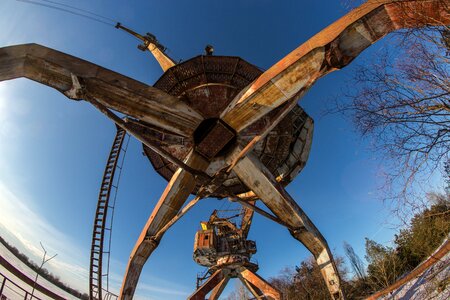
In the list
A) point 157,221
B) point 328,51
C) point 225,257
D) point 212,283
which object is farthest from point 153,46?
point 212,283

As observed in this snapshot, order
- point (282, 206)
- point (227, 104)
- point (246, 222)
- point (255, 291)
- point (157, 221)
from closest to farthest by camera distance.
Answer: point (227, 104)
point (282, 206)
point (157, 221)
point (255, 291)
point (246, 222)

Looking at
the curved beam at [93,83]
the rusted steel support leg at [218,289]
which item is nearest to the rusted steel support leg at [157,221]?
the curved beam at [93,83]

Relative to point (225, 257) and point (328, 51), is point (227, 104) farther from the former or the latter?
point (225, 257)

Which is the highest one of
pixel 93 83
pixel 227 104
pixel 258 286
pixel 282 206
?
pixel 227 104

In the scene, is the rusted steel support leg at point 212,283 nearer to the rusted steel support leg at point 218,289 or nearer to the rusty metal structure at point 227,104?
the rusted steel support leg at point 218,289

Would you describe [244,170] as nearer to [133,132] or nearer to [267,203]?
[267,203]

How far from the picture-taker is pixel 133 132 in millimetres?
6504

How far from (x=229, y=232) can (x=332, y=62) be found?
17.1 meters

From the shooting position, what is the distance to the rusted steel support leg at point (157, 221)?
9117 mm

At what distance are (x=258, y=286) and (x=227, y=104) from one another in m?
14.5

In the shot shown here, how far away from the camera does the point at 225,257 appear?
19.1 metres

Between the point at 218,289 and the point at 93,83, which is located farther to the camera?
the point at 218,289

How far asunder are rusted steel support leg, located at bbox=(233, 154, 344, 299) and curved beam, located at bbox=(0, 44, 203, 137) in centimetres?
301

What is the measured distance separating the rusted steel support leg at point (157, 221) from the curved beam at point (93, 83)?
9.23 ft
